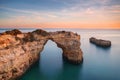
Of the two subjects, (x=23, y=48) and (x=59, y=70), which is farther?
(x=59, y=70)

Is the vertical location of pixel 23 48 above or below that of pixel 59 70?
above

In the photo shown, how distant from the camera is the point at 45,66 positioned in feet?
90.9

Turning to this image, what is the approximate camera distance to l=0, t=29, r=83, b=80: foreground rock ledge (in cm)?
1800

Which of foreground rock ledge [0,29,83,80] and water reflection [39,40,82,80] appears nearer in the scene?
foreground rock ledge [0,29,83,80]

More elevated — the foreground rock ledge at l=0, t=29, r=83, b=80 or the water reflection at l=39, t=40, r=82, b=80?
the foreground rock ledge at l=0, t=29, r=83, b=80

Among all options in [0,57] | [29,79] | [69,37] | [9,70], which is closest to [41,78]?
[29,79]

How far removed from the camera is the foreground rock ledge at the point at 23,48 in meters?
18.0

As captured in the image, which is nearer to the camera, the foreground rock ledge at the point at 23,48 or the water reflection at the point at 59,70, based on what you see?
the foreground rock ledge at the point at 23,48

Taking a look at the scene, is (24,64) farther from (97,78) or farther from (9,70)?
(97,78)

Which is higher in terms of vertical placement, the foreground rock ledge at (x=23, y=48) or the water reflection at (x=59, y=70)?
the foreground rock ledge at (x=23, y=48)

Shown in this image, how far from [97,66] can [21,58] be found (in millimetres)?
13154

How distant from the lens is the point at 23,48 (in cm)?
2238

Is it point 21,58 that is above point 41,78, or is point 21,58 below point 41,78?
above

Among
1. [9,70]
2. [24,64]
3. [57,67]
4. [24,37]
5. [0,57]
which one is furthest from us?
[57,67]
